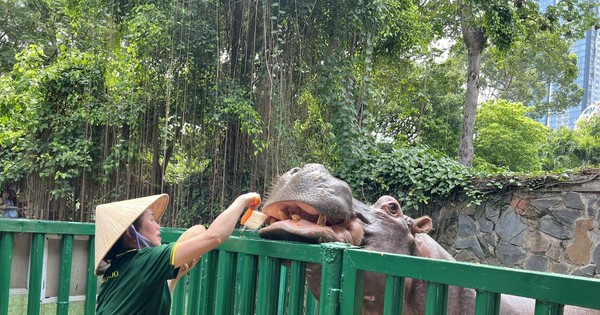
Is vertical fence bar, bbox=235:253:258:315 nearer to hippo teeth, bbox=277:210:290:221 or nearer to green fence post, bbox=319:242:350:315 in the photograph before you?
hippo teeth, bbox=277:210:290:221

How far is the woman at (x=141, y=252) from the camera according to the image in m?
1.60

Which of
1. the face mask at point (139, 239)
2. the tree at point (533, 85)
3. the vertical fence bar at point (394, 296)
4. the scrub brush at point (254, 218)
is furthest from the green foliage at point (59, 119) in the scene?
the tree at point (533, 85)

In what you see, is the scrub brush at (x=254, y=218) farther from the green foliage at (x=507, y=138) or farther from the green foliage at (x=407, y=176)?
the green foliage at (x=507, y=138)

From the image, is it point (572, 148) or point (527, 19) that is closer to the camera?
point (527, 19)

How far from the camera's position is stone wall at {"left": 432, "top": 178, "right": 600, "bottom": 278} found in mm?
5152

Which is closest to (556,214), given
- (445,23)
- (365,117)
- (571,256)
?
(571,256)

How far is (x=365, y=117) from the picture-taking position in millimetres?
6750

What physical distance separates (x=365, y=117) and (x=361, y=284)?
5523mm

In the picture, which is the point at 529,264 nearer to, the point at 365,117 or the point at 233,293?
the point at 365,117

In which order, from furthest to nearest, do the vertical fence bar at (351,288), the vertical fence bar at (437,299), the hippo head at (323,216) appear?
the hippo head at (323,216)
the vertical fence bar at (351,288)
the vertical fence bar at (437,299)

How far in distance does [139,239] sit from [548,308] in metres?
1.35

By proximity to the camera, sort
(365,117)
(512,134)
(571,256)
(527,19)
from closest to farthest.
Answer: (571,256), (365,117), (527,19), (512,134)

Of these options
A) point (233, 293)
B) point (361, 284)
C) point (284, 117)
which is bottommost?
point (233, 293)

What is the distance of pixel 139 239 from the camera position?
1852 mm
